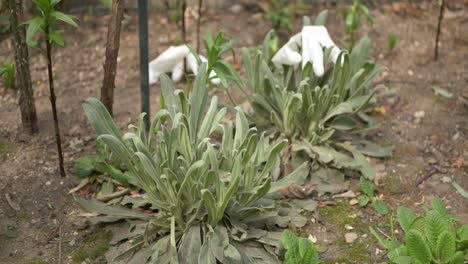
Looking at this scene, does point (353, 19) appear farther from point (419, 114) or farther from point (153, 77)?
point (153, 77)

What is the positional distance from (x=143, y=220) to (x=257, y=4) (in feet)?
8.21

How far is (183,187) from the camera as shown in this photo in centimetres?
299

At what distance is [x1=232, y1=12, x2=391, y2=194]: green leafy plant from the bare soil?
18 centimetres

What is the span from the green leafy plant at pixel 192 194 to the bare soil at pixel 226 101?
28 centimetres

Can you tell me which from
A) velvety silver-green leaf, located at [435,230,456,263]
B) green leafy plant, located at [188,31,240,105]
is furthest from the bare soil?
green leafy plant, located at [188,31,240,105]

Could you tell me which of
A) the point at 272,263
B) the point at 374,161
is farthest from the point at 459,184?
the point at 272,263

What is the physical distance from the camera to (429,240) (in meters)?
2.97

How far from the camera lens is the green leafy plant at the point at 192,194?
9.98ft

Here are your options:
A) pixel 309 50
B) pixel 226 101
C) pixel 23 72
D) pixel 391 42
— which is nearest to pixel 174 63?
pixel 226 101

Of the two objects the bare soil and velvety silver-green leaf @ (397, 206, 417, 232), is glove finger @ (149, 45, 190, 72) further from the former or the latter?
velvety silver-green leaf @ (397, 206, 417, 232)

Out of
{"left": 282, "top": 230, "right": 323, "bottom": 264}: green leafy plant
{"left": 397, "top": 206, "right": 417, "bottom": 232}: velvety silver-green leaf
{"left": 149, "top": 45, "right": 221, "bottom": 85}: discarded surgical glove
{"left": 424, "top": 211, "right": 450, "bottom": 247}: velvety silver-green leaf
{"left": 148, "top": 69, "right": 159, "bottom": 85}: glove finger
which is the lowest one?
{"left": 282, "top": 230, "right": 323, "bottom": 264}: green leafy plant

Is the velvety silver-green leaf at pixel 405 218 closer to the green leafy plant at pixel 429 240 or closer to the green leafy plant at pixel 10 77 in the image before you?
the green leafy plant at pixel 429 240

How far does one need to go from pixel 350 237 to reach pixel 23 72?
1.89 metres

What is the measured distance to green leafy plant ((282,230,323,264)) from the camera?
296cm
